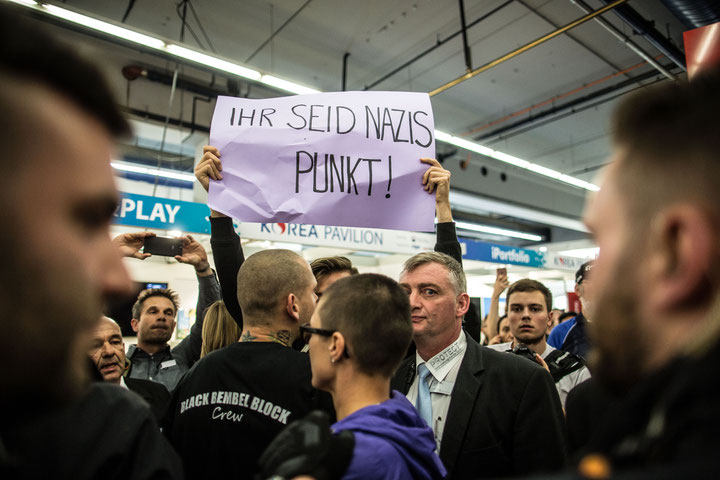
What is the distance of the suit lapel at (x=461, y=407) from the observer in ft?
5.62

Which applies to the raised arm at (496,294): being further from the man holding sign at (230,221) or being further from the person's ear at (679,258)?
the person's ear at (679,258)

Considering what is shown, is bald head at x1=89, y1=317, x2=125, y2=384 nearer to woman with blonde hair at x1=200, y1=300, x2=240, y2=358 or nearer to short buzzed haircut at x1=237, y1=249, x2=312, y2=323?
woman with blonde hair at x1=200, y1=300, x2=240, y2=358

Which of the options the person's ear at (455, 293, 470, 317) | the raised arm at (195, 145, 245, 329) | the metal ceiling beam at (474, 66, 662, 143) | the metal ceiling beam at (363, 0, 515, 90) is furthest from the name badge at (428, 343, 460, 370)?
the metal ceiling beam at (474, 66, 662, 143)

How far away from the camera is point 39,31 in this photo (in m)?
0.57

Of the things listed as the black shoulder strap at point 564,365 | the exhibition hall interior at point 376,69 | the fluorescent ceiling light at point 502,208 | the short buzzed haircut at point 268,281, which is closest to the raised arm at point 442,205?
the short buzzed haircut at point 268,281

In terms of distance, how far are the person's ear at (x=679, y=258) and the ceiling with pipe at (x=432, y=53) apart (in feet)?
16.7

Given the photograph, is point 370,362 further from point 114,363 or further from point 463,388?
point 114,363

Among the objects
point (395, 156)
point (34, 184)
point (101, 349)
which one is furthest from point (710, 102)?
point (101, 349)

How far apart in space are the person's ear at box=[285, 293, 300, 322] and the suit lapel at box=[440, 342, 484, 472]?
706mm

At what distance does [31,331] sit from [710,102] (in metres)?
0.89

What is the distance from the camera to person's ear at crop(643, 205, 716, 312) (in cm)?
56

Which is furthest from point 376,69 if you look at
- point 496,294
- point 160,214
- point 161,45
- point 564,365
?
point 564,365

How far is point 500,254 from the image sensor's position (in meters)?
8.37

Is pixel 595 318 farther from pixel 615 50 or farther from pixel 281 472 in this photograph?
pixel 615 50
